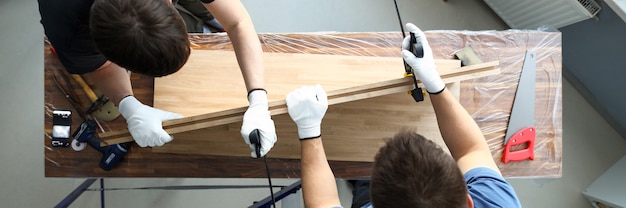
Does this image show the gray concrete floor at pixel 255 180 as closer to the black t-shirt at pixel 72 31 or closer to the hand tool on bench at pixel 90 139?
the hand tool on bench at pixel 90 139

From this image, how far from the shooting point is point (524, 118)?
164 cm

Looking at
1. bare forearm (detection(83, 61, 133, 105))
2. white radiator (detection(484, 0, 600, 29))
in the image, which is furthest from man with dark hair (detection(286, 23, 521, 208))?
white radiator (detection(484, 0, 600, 29))

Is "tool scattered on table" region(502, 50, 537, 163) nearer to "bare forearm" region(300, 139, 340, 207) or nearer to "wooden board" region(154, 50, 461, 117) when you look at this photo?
"wooden board" region(154, 50, 461, 117)

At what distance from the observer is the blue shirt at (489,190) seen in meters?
1.16

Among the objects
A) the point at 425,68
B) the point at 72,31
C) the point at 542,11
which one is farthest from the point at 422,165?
the point at 542,11

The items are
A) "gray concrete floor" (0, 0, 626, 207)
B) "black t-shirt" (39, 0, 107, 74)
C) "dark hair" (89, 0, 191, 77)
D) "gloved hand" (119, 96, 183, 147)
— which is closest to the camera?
"dark hair" (89, 0, 191, 77)

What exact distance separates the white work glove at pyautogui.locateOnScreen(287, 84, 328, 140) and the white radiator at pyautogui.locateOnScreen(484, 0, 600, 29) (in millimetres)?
1291

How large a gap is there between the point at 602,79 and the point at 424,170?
180 cm

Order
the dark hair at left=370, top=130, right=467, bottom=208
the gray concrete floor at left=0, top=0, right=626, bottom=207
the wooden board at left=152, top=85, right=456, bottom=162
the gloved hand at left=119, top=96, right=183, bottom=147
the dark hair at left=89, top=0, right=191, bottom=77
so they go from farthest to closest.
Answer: the gray concrete floor at left=0, top=0, right=626, bottom=207, the wooden board at left=152, top=85, right=456, bottom=162, the gloved hand at left=119, top=96, right=183, bottom=147, the dark hair at left=89, top=0, right=191, bottom=77, the dark hair at left=370, top=130, right=467, bottom=208

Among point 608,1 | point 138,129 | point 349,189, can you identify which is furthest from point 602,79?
point 138,129

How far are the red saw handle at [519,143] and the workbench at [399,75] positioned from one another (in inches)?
0.9

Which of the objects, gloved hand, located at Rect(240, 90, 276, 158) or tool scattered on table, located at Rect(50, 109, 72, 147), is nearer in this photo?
gloved hand, located at Rect(240, 90, 276, 158)

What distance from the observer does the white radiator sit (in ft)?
6.68

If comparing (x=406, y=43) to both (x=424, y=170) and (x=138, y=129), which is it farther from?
(x=138, y=129)
